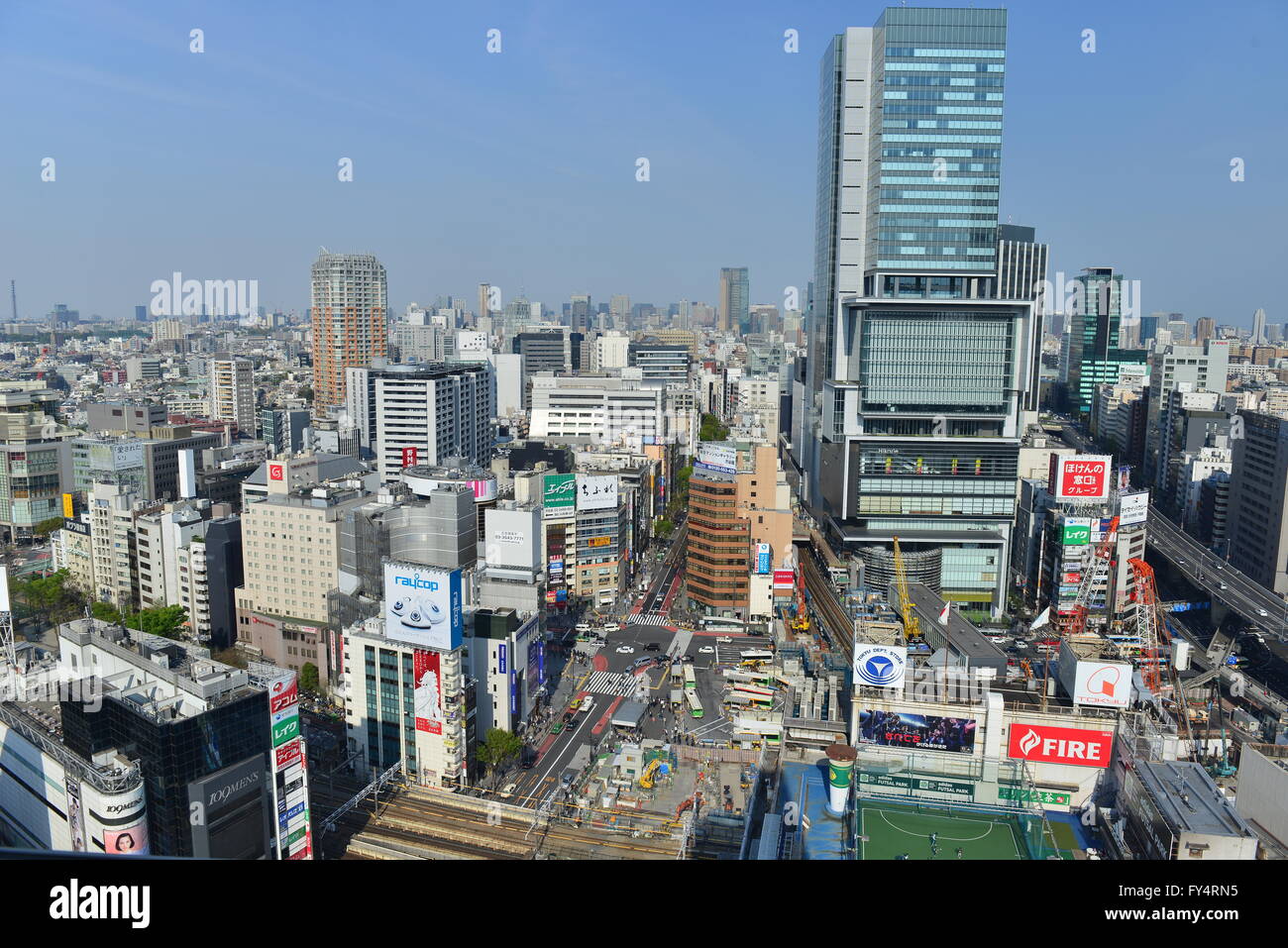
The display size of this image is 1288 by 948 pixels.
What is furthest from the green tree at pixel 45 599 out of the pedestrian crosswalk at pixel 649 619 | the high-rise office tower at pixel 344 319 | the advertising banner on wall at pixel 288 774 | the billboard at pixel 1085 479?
the high-rise office tower at pixel 344 319

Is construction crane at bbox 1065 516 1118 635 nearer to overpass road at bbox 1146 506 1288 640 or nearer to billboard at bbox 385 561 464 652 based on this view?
overpass road at bbox 1146 506 1288 640

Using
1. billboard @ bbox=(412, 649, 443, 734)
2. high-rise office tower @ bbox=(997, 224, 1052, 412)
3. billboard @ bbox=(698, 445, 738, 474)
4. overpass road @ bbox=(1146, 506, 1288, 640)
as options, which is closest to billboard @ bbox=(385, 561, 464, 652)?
billboard @ bbox=(412, 649, 443, 734)

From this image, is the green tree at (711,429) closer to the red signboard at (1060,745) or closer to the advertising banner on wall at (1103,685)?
the advertising banner on wall at (1103,685)

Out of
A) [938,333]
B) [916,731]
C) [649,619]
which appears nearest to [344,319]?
[649,619]

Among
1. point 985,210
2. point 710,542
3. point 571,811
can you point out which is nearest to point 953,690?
point 571,811
